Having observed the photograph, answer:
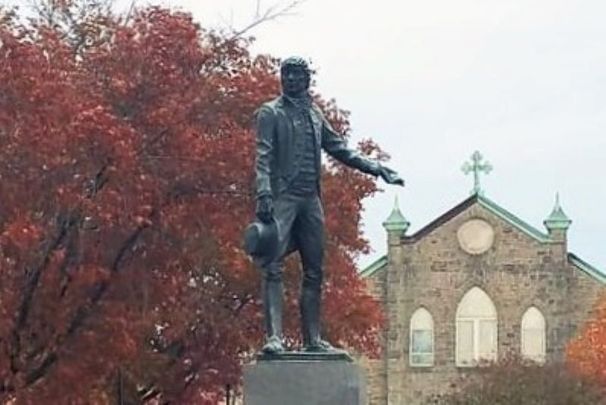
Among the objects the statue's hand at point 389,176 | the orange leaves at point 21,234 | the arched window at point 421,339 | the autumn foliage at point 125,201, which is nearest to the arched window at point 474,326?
the arched window at point 421,339

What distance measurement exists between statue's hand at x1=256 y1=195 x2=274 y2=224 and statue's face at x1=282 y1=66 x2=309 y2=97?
1.02 m

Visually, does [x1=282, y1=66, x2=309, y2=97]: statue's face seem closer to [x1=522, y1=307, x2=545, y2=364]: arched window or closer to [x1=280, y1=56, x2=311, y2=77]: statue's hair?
[x1=280, y1=56, x2=311, y2=77]: statue's hair

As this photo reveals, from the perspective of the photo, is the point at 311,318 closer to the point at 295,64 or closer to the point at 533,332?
the point at 295,64

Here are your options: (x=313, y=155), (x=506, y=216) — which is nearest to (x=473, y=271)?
(x=506, y=216)

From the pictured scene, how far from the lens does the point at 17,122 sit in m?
23.7

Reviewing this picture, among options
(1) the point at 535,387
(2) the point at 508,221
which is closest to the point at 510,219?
(2) the point at 508,221

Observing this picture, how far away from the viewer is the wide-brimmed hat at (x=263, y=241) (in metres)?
14.5

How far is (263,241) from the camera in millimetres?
14484

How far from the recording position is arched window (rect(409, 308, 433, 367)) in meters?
54.7

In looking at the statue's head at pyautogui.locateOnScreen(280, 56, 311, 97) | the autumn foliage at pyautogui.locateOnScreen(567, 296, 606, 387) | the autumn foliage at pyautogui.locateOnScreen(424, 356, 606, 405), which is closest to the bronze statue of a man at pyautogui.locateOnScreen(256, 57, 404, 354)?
the statue's head at pyautogui.locateOnScreen(280, 56, 311, 97)

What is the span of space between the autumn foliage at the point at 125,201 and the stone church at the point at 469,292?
24895 millimetres

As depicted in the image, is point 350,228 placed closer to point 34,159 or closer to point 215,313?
point 215,313

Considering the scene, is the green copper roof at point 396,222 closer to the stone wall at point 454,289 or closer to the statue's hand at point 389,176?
the stone wall at point 454,289

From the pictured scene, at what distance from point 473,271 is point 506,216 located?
81.1 inches
